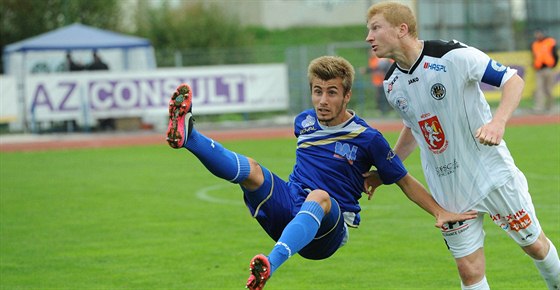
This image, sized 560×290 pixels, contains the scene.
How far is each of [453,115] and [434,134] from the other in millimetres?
180

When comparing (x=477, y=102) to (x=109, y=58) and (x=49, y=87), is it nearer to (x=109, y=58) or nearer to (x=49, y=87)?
(x=49, y=87)

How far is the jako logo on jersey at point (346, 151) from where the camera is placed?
670cm

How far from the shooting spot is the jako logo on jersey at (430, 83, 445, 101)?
6473 mm

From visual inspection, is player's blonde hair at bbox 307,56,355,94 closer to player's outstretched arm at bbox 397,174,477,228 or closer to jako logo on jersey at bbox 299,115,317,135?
jako logo on jersey at bbox 299,115,317,135

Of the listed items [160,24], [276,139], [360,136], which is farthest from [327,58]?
[160,24]

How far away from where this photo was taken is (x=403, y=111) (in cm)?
669

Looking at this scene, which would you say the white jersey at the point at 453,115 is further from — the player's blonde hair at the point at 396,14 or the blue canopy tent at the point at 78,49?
the blue canopy tent at the point at 78,49

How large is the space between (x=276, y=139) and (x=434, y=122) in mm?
17234

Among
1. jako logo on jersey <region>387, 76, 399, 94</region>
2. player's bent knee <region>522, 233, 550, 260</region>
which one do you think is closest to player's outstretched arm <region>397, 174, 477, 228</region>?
player's bent knee <region>522, 233, 550, 260</region>

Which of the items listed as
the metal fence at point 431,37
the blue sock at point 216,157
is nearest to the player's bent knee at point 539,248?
the blue sock at point 216,157

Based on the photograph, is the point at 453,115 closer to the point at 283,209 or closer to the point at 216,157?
the point at 283,209

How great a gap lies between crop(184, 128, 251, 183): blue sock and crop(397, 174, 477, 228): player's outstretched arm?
1.11 meters

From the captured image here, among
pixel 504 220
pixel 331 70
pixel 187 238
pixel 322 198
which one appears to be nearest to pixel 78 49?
pixel 187 238

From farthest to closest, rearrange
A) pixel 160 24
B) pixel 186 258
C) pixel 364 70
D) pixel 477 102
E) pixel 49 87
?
pixel 160 24 → pixel 364 70 → pixel 49 87 → pixel 186 258 → pixel 477 102
